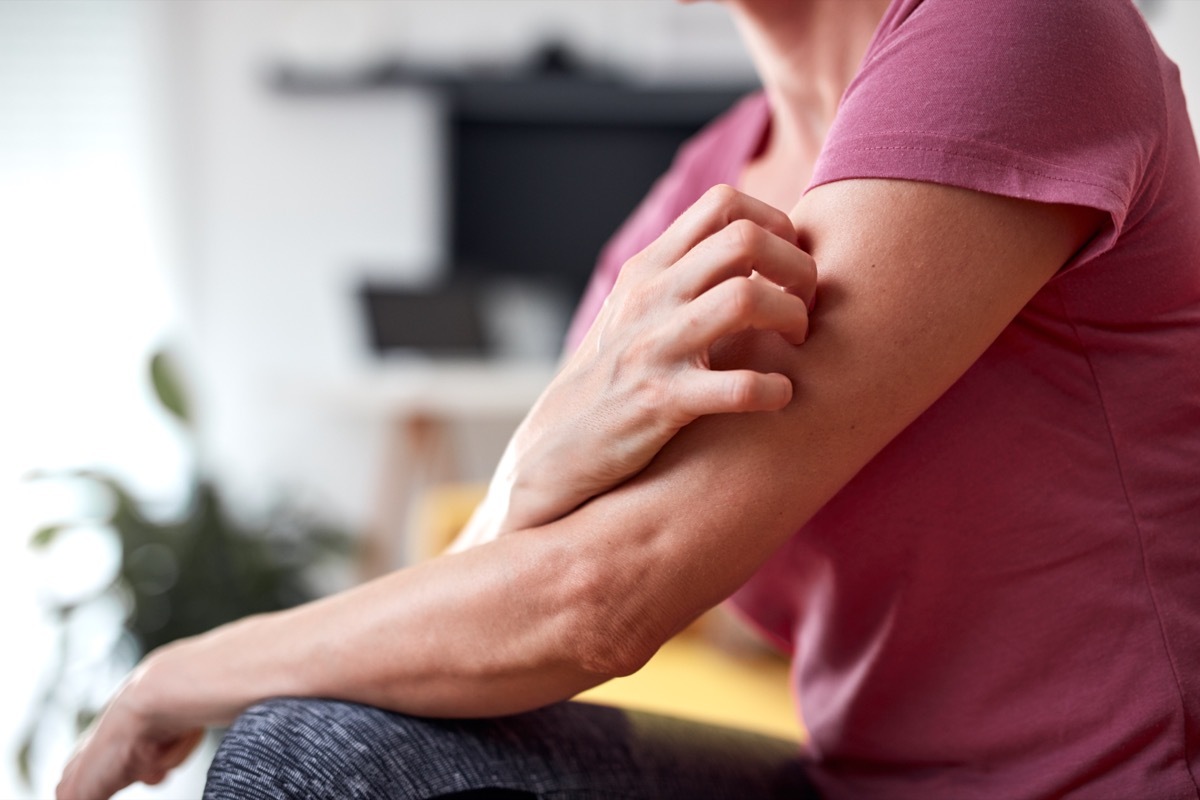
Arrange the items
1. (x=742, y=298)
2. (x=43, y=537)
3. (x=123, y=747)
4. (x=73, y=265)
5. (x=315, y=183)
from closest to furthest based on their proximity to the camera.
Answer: (x=742, y=298)
(x=123, y=747)
(x=43, y=537)
(x=73, y=265)
(x=315, y=183)

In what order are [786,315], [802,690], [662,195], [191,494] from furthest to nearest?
[191,494]
[662,195]
[802,690]
[786,315]

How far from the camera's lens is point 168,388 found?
2.52 m

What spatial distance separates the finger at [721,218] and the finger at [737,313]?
5cm

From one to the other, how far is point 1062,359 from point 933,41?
0.62 feet

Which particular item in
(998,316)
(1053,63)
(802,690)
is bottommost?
(802,690)

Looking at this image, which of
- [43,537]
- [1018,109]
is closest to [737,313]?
[1018,109]

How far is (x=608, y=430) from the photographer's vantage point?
597 mm

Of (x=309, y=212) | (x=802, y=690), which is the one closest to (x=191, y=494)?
(x=309, y=212)

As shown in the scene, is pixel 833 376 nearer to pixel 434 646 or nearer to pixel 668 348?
pixel 668 348

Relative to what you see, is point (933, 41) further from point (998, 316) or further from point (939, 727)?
point (939, 727)

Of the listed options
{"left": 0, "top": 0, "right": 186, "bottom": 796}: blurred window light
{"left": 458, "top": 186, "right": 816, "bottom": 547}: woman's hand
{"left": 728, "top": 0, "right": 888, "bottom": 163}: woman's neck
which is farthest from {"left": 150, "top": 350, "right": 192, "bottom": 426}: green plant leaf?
{"left": 458, "top": 186, "right": 816, "bottom": 547}: woman's hand

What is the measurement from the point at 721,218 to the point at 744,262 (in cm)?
4

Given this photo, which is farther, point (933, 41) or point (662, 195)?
point (662, 195)

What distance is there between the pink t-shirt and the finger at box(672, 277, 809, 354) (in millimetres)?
86
